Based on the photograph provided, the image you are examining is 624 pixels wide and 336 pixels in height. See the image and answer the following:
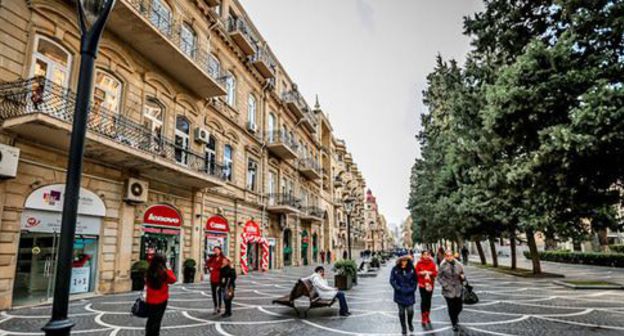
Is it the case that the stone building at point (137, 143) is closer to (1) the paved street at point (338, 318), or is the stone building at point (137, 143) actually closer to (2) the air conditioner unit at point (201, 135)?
(2) the air conditioner unit at point (201, 135)

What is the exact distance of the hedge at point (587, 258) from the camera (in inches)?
1171

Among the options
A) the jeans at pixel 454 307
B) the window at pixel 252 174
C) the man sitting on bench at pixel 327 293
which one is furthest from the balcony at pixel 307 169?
the jeans at pixel 454 307

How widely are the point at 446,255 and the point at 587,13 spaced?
8.55 meters

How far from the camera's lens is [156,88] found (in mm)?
15133

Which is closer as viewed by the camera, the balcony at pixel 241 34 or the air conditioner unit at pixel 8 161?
the air conditioner unit at pixel 8 161

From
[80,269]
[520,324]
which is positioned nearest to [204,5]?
[80,269]

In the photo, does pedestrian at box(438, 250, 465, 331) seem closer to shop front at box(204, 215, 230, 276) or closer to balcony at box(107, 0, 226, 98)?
balcony at box(107, 0, 226, 98)

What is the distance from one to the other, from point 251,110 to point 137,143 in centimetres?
1265

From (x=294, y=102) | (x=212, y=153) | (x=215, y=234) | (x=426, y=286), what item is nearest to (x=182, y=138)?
(x=212, y=153)

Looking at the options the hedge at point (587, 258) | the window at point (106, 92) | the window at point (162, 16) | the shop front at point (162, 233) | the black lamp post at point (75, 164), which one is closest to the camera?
the black lamp post at point (75, 164)

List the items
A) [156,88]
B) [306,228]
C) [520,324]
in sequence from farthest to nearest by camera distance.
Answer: [306,228]
[156,88]
[520,324]

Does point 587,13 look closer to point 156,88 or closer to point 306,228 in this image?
point 156,88

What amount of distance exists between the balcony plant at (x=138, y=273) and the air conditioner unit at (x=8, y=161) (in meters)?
5.14

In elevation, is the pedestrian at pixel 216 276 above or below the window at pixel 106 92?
below
